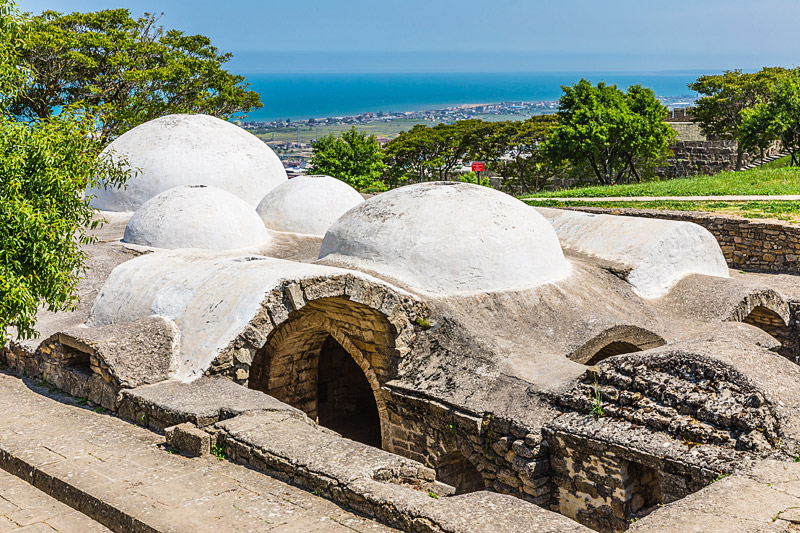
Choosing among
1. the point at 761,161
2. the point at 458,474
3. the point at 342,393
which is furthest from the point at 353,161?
the point at 458,474

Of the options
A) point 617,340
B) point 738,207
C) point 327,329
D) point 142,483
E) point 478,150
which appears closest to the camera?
point 142,483

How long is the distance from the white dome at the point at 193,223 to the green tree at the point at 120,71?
40.5ft

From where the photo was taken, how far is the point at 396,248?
10.7 m

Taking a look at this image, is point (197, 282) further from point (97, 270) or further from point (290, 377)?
point (97, 270)

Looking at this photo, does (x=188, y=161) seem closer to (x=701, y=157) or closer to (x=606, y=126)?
(x=606, y=126)

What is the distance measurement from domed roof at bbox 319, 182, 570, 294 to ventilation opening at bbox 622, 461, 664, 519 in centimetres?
363

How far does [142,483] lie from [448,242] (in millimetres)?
5505

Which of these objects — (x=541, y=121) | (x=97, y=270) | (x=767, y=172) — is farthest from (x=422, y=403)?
(x=541, y=121)

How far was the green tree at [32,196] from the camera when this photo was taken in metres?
6.56

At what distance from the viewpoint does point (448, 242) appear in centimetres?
1066

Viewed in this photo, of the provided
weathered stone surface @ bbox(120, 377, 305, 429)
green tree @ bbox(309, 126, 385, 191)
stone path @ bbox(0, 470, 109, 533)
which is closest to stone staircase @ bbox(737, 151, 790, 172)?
green tree @ bbox(309, 126, 385, 191)

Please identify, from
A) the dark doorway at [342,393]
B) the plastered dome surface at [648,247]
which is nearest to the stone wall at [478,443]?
the dark doorway at [342,393]

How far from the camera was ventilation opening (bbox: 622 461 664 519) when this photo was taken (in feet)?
24.0

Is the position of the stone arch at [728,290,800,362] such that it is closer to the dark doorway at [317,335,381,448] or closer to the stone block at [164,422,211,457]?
the dark doorway at [317,335,381,448]
